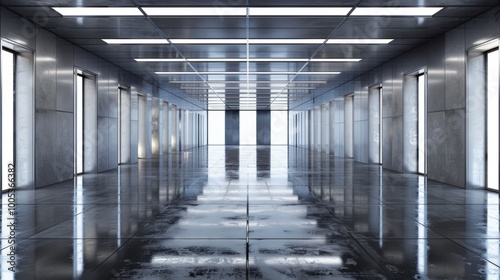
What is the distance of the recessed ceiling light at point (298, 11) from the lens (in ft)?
39.7

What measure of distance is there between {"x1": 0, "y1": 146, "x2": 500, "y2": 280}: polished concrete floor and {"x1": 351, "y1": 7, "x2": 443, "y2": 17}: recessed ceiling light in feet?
16.3

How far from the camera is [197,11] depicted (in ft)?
40.4

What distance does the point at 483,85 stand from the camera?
13594 millimetres

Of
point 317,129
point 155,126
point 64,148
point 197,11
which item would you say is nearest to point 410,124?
point 197,11

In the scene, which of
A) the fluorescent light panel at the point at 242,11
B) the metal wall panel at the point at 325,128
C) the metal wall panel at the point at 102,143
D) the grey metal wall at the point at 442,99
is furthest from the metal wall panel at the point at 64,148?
the metal wall panel at the point at 325,128

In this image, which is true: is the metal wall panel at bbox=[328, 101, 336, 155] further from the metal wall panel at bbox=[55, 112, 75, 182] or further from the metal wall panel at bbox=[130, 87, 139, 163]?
the metal wall panel at bbox=[55, 112, 75, 182]

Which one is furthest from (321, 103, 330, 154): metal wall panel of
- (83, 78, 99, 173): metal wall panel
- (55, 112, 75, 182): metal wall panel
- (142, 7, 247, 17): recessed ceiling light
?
(142, 7, 247, 17): recessed ceiling light

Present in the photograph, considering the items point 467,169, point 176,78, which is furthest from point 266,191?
point 176,78

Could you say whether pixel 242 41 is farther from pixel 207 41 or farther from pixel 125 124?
pixel 125 124

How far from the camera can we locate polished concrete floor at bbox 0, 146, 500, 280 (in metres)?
5.39

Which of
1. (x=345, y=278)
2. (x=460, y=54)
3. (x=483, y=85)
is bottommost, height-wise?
(x=345, y=278)

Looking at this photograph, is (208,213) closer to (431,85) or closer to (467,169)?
(467,169)

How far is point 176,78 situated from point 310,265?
2289cm

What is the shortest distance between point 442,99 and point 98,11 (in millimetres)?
11336
